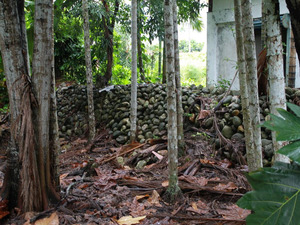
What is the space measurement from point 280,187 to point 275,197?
0.05 metres

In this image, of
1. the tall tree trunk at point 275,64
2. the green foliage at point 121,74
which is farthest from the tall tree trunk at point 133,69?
the tall tree trunk at point 275,64

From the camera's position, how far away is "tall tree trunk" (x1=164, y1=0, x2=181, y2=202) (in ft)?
11.3

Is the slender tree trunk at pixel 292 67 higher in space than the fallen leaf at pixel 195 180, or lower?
higher

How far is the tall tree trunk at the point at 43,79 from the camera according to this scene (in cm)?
303

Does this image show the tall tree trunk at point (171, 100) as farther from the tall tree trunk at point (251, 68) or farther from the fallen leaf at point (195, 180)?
the tall tree trunk at point (251, 68)

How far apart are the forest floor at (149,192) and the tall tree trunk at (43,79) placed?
0.47m

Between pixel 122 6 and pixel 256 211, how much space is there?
9028 millimetres

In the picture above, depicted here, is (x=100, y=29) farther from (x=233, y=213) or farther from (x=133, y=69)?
(x=233, y=213)

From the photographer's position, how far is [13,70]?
9.68 feet

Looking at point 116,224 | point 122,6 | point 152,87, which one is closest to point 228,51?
point 152,87

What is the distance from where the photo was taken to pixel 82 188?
4008 millimetres

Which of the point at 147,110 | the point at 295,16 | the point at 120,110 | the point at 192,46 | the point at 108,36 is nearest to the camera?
the point at 295,16

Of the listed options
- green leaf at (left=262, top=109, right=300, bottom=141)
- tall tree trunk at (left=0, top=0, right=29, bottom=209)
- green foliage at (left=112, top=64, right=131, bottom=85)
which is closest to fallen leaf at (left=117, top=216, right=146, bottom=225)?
tall tree trunk at (left=0, top=0, right=29, bottom=209)

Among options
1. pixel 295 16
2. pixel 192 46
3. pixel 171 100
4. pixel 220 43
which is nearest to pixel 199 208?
pixel 171 100
